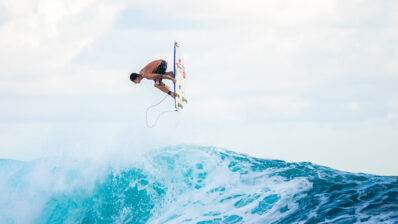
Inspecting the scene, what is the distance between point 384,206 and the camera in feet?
29.2

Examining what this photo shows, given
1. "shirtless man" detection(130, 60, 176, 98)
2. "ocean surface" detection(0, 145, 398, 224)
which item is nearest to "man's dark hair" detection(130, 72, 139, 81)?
"shirtless man" detection(130, 60, 176, 98)

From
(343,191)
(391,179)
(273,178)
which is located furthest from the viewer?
(273,178)

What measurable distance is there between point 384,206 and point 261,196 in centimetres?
306

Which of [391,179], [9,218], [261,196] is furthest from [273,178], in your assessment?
[9,218]

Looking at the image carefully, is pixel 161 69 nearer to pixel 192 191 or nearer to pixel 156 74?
pixel 156 74

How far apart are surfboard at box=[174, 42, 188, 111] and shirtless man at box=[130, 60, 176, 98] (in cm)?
16

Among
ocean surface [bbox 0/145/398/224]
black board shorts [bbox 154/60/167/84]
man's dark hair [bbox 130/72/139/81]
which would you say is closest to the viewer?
ocean surface [bbox 0/145/398/224]

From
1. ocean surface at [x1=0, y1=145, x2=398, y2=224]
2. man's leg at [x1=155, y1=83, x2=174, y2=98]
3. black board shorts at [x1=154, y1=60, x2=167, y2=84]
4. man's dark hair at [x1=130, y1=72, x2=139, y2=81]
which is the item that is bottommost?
ocean surface at [x1=0, y1=145, x2=398, y2=224]

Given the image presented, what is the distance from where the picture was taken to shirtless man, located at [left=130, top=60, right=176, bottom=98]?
35.3 ft

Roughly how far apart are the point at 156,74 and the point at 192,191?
12.2 feet

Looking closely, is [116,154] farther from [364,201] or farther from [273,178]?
[364,201]

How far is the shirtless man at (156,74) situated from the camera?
1075 cm

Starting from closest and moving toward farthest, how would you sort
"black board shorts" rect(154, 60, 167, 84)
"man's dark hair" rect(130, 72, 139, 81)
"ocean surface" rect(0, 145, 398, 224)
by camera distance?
"ocean surface" rect(0, 145, 398, 224) → "man's dark hair" rect(130, 72, 139, 81) → "black board shorts" rect(154, 60, 167, 84)

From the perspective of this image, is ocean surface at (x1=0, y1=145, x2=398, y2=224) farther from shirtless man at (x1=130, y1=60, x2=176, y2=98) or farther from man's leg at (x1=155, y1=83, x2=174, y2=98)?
shirtless man at (x1=130, y1=60, x2=176, y2=98)
